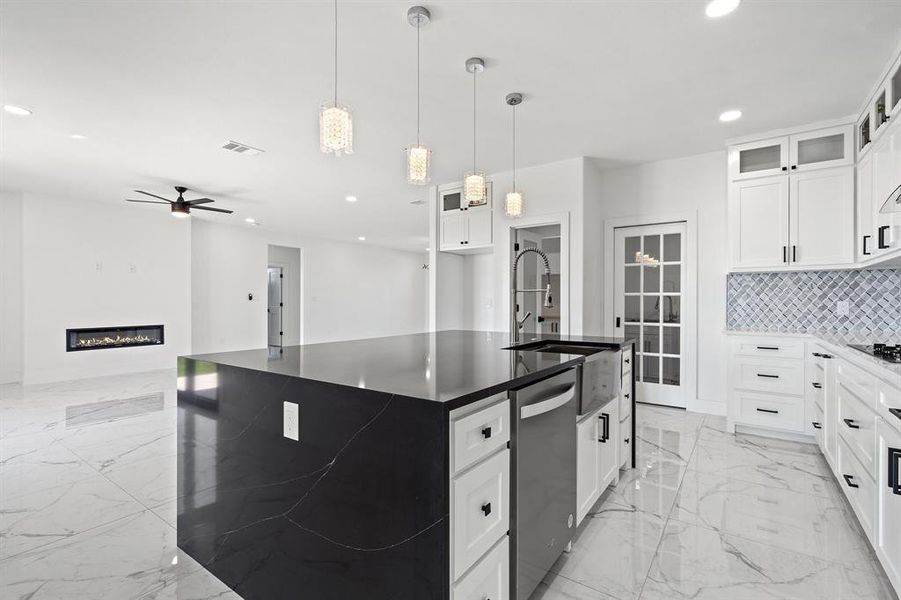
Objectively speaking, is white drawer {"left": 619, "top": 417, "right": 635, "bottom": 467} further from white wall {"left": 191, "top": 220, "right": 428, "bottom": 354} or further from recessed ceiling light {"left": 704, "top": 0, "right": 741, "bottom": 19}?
white wall {"left": 191, "top": 220, "right": 428, "bottom": 354}

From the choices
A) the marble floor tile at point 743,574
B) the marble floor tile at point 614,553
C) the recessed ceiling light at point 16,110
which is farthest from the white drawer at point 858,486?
the recessed ceiling light at point 16,110

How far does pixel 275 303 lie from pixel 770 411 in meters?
9.20

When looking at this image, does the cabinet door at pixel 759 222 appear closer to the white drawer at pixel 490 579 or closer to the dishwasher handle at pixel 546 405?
the dishwasher handle at pixel 546 405

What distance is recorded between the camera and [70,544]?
2.05 metres

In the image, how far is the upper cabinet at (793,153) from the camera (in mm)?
3573

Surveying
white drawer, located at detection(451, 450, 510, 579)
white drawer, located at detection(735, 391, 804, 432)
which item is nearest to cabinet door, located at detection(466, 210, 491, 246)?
white drawer, located at detection(735, 391, 804, 432)

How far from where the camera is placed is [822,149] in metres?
3.68

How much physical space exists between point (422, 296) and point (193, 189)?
784cm

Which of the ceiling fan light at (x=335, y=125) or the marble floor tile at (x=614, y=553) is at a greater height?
the ceiling fan light at (x=335, y=125)

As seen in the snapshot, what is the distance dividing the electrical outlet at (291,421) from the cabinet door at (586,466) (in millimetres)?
1179

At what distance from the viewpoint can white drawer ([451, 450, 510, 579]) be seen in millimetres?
1146

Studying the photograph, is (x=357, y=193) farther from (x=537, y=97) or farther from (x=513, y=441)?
(x=513, y=441)

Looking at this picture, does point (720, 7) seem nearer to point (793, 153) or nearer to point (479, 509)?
point (793, 153)

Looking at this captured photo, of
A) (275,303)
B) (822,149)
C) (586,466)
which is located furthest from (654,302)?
(275,303)
